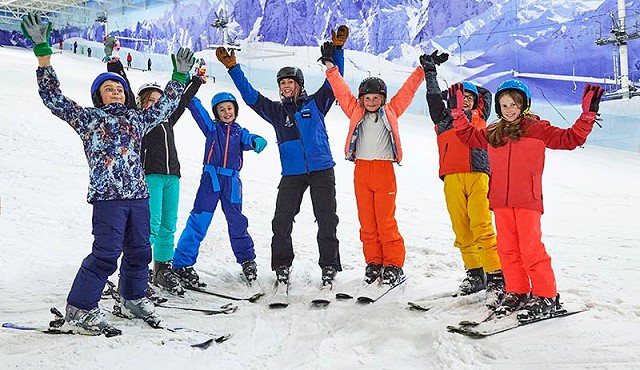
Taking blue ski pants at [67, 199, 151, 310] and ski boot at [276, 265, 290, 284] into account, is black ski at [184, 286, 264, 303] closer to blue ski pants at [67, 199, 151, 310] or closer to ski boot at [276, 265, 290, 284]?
ski boot at [276, 265, 290, 284]

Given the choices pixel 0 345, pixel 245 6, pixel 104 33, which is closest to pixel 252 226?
pixel 0 345

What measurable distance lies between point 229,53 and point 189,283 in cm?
164

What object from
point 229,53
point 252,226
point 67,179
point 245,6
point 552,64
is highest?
point 245,6

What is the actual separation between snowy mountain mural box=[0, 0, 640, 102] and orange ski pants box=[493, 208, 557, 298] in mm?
7676

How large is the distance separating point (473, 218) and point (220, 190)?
1.72 m

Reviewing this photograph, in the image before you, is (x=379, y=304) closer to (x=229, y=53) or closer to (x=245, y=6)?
(x=229, y=53)

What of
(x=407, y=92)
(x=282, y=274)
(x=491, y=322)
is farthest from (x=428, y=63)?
(x=282, y=274)

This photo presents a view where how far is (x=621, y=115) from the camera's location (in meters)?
8.73

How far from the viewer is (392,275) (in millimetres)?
3281

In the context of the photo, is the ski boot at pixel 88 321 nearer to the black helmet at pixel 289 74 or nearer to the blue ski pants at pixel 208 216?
the blue ski pants at pixel 208 216

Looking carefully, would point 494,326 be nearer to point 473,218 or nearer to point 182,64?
point 473,218

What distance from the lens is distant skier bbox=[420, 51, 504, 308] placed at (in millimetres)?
3025

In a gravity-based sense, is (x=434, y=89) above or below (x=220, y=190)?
above

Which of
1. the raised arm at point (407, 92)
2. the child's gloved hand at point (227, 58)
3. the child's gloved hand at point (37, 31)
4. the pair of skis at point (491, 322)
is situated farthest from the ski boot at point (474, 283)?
the child's gloved hand at point (37, 31)
